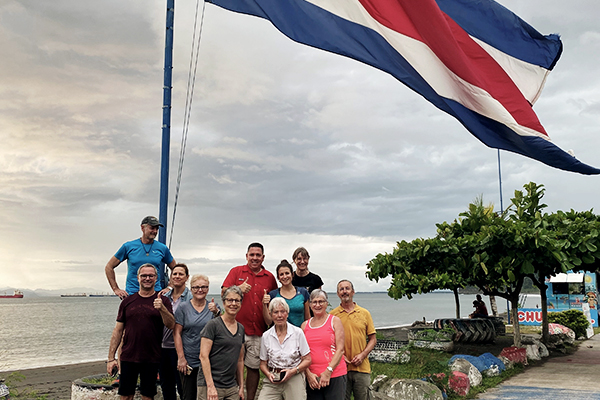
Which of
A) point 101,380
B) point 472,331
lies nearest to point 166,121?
point 101,380

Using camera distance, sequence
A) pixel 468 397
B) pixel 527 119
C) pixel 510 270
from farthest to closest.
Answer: pixel 510 270, pixel 468 397, pixel 527 119

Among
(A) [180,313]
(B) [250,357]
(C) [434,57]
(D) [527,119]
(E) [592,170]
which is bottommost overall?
(B) [250,357]

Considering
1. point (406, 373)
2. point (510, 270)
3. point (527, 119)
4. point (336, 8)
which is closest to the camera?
point (336, 8)

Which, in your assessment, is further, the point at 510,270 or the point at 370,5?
the point at 510,270

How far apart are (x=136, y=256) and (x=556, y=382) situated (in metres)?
9.12

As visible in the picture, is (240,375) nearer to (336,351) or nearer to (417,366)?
(336,351)

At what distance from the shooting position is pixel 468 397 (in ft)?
30.5

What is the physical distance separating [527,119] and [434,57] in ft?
5.47

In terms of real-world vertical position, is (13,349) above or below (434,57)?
below

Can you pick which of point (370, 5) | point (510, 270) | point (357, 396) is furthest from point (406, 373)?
point (370, 5)

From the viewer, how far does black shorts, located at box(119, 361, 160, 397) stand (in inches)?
221

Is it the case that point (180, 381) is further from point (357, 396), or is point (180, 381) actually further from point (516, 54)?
point (516, 54)

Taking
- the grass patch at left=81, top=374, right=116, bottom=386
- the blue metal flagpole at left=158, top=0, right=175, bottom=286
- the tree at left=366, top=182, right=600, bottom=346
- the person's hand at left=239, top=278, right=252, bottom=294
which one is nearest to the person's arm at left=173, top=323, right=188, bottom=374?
the person's hand at left=239, top=278, right=252, bottom=294

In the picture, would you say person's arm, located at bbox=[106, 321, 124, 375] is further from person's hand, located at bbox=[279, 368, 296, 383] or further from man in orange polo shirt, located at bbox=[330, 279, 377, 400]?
man in orange polo shirt, located at bbox=[330, 279, 377, 400]
